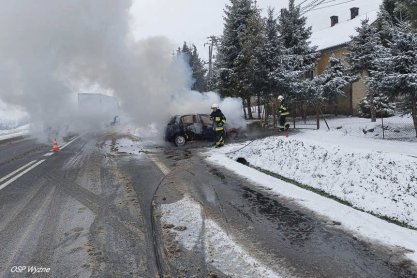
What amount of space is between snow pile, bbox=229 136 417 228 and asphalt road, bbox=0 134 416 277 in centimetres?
131

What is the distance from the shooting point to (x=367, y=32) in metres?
22.2

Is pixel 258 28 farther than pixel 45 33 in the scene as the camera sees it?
Yes

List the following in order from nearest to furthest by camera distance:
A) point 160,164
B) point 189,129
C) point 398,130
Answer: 1. point 160,164
2. point 398,130
3. point 189,129

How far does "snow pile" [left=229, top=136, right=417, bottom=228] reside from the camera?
668 cm

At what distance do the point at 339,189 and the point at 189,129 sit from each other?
10707mm

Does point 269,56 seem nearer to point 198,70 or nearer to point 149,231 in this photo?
point 149,231

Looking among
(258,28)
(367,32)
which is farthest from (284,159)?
(258,28)

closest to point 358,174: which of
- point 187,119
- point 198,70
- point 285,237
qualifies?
point 285,237

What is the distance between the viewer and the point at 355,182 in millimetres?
7852

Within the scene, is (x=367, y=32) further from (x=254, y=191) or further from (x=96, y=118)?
(x=96, y=118)

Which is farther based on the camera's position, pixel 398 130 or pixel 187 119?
pixel 187 119

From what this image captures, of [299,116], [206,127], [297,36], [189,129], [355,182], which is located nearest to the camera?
[355,182]

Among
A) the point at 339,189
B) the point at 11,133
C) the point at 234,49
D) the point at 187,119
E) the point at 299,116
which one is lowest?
the point at 339,189

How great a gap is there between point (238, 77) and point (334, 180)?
20.5 metres
